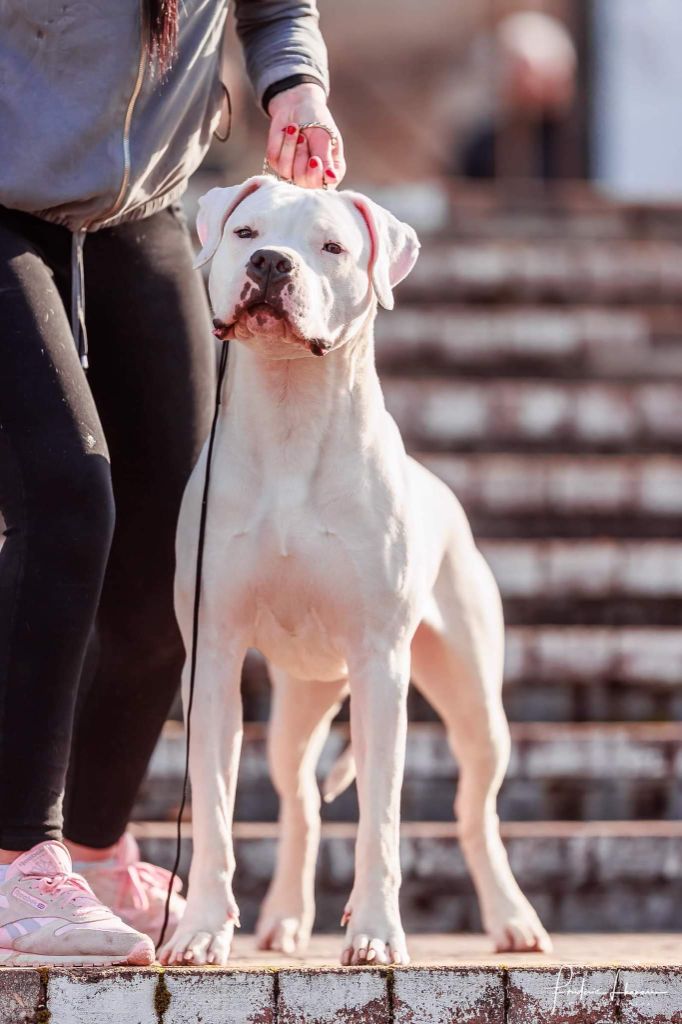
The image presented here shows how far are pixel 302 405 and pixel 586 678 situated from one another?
2487 mm

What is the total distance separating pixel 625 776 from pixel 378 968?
7.42 feet

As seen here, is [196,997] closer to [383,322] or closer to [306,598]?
[306,598]

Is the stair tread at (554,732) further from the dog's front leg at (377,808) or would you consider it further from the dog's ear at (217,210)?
the dog's ear at (217,210)

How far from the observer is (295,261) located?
3195 mm

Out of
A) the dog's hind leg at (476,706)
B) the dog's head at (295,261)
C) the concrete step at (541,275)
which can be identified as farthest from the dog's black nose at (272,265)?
the concrete step at (541,275)

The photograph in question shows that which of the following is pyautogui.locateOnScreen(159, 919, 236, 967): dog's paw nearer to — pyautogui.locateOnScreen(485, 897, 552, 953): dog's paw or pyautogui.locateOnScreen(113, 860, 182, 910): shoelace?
pyautogui.locateOnScreen(113, 860, 182, 910): shoelace

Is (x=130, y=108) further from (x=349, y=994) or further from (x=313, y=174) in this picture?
(x=349, y=994)

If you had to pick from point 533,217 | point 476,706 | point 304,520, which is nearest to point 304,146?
point 304,520

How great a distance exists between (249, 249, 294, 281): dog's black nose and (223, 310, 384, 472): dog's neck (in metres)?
0.23

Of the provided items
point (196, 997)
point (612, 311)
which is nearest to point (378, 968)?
point (196, 997)

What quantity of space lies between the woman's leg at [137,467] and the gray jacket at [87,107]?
146 millimetres

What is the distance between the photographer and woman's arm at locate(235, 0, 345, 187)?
3555 millimetres

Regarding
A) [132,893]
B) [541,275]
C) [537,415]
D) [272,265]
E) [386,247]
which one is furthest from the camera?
[541,275]

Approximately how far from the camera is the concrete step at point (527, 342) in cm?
776
